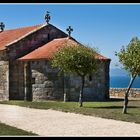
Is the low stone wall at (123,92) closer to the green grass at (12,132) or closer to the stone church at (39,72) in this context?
the stone church at (39,72)

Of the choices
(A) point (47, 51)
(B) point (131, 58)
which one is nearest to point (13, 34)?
(A) point (47, 51)

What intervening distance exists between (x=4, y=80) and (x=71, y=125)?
20687 millimetres

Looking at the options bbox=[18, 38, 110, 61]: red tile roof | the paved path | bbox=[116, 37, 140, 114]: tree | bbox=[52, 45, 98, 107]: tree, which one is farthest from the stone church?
the paved path

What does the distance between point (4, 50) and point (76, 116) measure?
56.0 ft

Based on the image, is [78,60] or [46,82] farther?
[46,82]

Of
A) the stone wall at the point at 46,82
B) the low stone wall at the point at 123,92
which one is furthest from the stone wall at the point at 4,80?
the low stone wall at the point at 123,92

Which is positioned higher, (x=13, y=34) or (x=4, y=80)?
(x=13, y=34)

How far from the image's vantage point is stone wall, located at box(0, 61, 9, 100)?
36.7m

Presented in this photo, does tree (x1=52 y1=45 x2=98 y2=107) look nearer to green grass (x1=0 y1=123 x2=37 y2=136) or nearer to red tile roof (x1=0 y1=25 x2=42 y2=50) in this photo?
red tile roof (x1=0 y1=25 x2=42 y2=50)

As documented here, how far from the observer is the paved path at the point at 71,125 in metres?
14.9

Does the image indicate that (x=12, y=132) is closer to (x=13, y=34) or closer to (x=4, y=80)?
(x=4, y=80)

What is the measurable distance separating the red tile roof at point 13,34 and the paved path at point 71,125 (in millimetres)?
17374

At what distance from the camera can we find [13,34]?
41250 mm

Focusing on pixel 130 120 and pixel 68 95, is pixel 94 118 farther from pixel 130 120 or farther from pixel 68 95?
pixel 68 95
